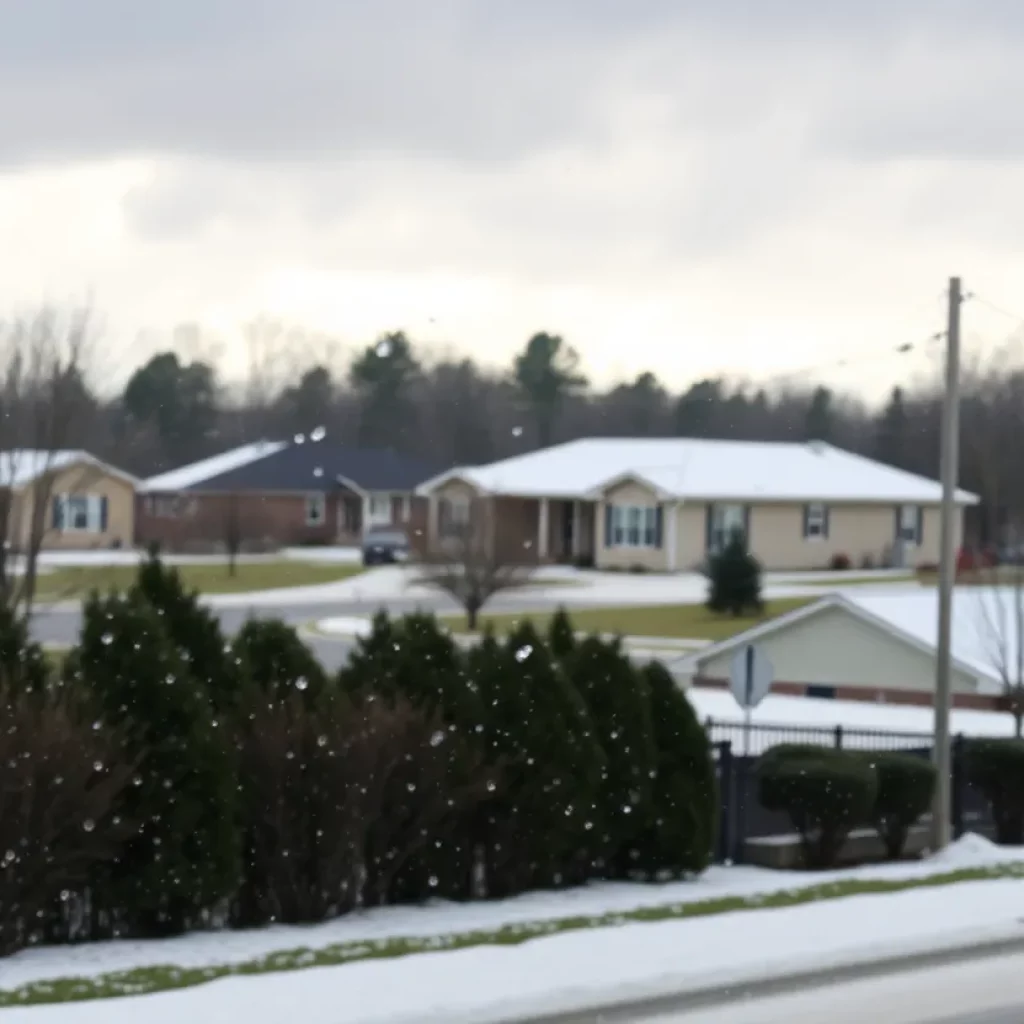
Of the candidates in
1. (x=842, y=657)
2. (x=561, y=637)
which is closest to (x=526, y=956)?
(x=561, y=637)

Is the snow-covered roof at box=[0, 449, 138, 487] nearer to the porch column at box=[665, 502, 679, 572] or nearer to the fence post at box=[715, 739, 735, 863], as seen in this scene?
the fence post at box=[715, 739, 735, 863]

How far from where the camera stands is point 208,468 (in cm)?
8050

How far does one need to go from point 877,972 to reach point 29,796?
5.57 metres

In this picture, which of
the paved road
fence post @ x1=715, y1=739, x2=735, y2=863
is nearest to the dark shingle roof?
fence post @ x1=715, y1=739, x2=735, y2=863

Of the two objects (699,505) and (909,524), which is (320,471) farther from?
(909,524)

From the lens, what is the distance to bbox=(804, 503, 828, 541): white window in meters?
70.2

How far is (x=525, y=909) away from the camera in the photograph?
1427cm

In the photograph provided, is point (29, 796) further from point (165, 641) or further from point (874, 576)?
point (874, 576)

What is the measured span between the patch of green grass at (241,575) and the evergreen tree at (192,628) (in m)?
37.1

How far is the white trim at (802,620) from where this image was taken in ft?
111

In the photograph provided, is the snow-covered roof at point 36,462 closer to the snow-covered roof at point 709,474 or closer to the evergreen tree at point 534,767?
the evergreen tree at point 534,767

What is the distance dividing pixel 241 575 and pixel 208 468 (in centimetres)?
1777

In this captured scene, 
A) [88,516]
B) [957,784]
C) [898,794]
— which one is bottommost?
[957,784]

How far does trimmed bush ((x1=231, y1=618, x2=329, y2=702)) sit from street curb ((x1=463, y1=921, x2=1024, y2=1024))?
14.4 feet
